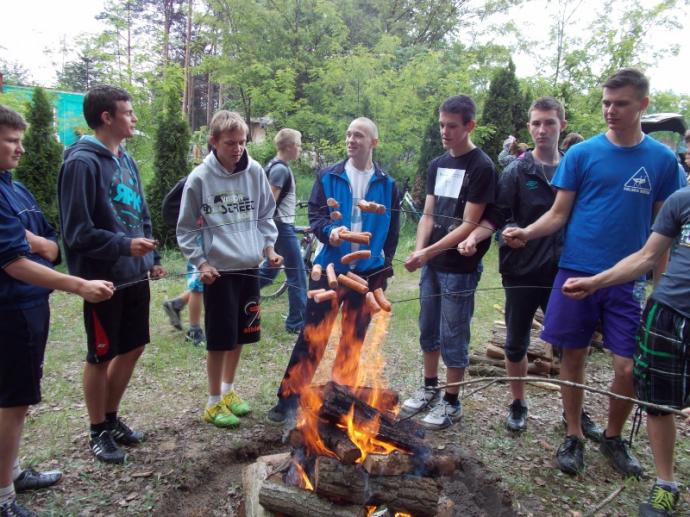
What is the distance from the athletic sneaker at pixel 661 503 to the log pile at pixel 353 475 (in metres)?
1.17

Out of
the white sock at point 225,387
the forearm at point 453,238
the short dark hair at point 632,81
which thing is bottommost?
the white sock at point 225,387

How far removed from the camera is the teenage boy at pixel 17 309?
237cm

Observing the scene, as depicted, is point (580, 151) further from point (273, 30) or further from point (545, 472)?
point (273, 30)

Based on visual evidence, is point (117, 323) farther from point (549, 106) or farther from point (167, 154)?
point (167, 154)

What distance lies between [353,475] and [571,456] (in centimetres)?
173

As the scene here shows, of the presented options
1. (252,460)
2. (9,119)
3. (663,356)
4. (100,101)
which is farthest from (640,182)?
(9,119)

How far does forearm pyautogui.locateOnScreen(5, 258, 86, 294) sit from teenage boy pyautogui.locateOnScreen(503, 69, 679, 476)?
2669mm

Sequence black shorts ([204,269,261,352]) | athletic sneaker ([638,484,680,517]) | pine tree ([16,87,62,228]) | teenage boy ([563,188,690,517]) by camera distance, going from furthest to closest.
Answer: pine tree ([16,87,62,228]) < black shorts ([204,269,261,352]) < athletic sneaker ([638,484,680,517]) < teenage boy ([563,188,690,517])

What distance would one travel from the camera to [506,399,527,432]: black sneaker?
3.75 metres

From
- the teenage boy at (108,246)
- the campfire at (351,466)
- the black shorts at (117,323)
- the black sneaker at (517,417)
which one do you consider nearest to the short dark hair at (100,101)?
the teenage boy at (108,246)

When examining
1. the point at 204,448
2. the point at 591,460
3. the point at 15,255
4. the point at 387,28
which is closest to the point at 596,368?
the point at 591,460

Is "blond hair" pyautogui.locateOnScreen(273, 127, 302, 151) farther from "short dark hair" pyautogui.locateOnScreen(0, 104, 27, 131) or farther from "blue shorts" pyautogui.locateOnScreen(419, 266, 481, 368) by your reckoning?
"short dark hair" pyautogui.locateOnScreen(0, 104, 27, 131)

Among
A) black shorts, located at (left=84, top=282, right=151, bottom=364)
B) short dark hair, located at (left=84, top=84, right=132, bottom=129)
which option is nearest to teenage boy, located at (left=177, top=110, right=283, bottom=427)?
black shorts, located at (left=84, top=282, right=151, bottom=364)

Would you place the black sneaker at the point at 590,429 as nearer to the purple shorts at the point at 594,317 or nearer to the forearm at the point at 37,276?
the purple shorts at the point at 594,317
